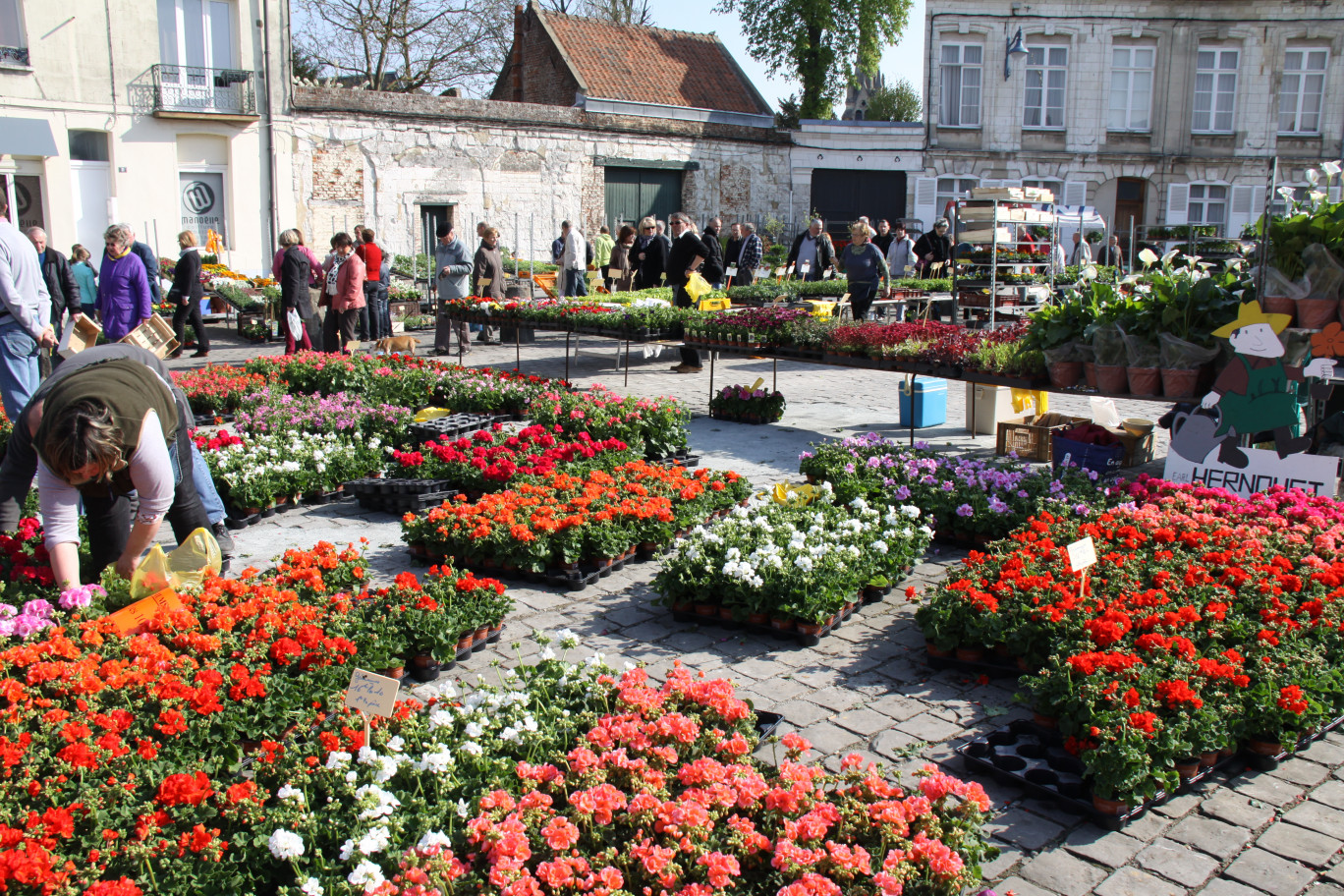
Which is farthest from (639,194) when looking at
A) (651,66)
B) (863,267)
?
(863,267)

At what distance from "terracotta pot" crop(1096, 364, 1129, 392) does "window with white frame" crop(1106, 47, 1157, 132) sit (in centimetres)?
2555

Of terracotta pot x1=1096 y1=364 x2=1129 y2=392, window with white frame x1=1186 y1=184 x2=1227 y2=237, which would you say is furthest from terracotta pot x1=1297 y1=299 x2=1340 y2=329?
window with white frame x1=1186 y1=184 x2=1227 y2=237

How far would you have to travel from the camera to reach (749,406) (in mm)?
10078

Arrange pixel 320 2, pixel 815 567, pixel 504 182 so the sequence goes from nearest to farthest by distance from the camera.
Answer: pixel 815 567, pixel 504 182, pixel 320 2

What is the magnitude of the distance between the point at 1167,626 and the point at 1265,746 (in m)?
0.53

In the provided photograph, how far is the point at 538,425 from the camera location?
7801 mm

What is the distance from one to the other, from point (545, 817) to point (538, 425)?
5.10 metres

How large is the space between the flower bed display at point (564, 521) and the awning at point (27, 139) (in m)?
17.3

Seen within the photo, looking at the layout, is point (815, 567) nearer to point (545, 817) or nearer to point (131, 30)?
point (545, 817)

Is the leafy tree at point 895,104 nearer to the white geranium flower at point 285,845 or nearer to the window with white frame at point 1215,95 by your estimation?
the window with white frame at point 1215,95

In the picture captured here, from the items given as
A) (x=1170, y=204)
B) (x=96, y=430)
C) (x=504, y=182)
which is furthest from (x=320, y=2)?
(x=96, y=430)

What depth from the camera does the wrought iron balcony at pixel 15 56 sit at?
1878 cm

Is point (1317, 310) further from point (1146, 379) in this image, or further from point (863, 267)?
point (863, 267)

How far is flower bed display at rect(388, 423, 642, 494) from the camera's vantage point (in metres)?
6.82
